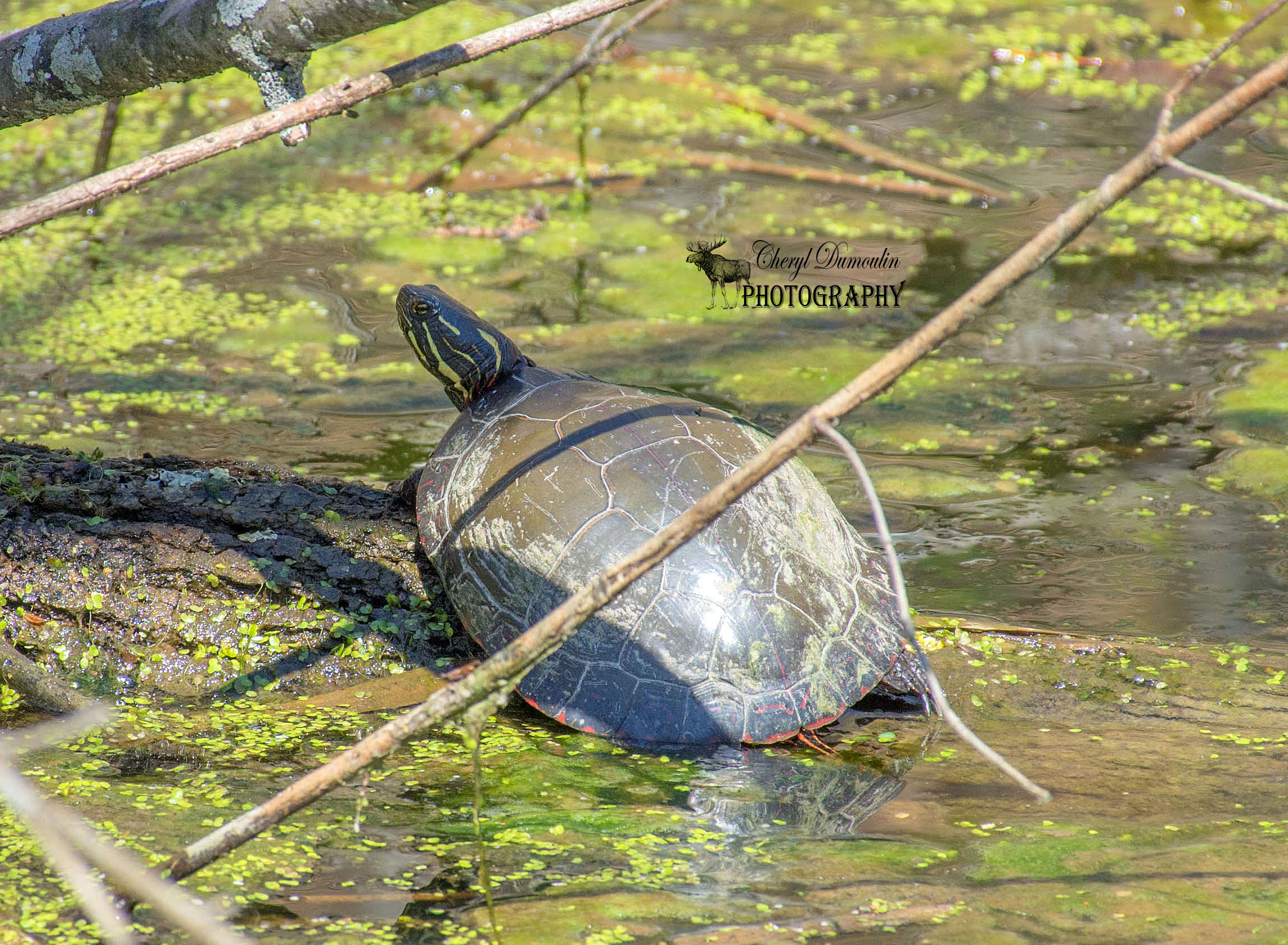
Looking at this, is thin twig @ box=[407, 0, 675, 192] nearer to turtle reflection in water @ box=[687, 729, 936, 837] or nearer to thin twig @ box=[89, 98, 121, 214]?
thin twig @ box=[89, 98, 121, 214]

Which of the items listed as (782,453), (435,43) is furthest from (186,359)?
(782,453)

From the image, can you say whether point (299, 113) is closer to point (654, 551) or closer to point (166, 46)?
point (166, 46)

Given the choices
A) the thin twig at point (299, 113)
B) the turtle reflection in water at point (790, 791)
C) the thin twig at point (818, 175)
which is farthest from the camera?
the thin twig at point (818, 175)

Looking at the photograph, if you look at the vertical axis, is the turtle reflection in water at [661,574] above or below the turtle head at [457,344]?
below

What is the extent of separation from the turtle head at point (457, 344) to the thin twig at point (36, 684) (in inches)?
52.9

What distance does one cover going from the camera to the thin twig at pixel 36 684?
1.82 metres

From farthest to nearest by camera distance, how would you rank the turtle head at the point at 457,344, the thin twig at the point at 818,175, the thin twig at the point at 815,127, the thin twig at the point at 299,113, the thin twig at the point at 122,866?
1. the thin twig at the point at 815,127
2. the thin twig at the point at 818,175
3. the turtle head at the point at 457,344
4. the thin twig at the point at 299,113
5. the thin twig at the point at 122,866

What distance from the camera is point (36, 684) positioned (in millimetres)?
1966

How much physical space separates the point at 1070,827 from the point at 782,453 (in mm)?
1302

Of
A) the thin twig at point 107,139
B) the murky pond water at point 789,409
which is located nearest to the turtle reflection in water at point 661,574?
the murky pond water at point 789,409

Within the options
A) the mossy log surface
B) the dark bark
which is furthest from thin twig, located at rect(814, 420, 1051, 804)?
the mossy log surface

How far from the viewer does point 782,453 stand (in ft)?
4.94

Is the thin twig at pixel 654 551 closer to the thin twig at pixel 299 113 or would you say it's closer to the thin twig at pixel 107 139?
the thin twig at pixel 299 113

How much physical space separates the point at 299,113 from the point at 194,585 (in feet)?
4.73
